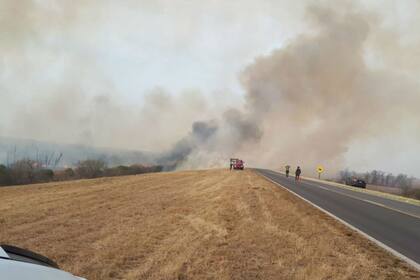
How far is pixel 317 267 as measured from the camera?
24.5 ft

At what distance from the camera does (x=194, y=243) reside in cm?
881

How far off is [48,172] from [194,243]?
190ft

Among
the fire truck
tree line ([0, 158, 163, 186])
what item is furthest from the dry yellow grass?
the fire truck

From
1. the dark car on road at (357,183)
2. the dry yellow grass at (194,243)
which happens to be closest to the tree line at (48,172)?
the dark car on road at (357,183)

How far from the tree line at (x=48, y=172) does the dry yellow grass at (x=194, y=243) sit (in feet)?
153

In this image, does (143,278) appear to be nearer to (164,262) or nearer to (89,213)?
(164,262)

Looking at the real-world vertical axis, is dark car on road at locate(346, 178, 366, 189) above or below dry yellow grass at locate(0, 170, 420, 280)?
above

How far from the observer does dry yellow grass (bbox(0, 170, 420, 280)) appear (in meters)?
7.03

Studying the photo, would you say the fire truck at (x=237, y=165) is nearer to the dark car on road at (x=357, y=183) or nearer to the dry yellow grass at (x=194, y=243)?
the dark car on road at (x=357, y=183)

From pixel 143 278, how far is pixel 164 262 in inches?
36.0

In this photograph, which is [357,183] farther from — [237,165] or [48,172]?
[48,172]

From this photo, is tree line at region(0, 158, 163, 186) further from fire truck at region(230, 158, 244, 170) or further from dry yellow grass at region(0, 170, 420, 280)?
dry yellow grass at region(0, 170, 420, 280)

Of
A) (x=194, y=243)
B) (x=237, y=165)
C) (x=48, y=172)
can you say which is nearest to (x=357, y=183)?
(x=237, y=165)

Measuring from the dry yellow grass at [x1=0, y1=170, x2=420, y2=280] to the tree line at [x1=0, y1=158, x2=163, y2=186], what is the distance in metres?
46.5
